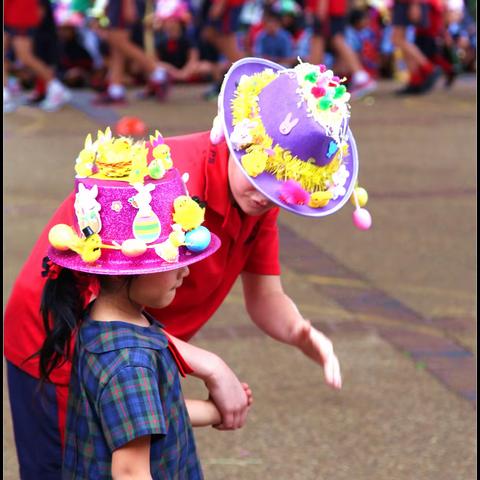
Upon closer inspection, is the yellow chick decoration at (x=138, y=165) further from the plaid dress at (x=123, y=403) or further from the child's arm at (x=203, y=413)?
the child's arm at (x=203, y=413)

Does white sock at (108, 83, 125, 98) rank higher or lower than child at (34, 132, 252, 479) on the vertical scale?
lower

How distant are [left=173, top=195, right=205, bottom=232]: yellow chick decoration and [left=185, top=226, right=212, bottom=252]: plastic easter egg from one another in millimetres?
13

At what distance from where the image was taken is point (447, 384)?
14.3 feet

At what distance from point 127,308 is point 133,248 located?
157 mm

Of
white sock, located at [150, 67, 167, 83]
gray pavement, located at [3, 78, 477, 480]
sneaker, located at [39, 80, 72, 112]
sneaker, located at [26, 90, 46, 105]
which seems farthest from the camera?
white sock, located at [150, 67, 167, 83]

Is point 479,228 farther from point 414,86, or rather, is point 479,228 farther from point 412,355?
point 414,86

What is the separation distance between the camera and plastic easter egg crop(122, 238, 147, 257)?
2.17 meters

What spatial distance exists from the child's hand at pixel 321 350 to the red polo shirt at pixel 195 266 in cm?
22

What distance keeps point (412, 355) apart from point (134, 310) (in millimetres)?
2551

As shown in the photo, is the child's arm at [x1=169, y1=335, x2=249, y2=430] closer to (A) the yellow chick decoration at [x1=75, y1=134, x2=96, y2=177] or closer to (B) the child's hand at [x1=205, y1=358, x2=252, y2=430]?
(B) the child's hand at [x1=205, y1=358, x2=252, y2=430]

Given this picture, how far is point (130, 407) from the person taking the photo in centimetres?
211

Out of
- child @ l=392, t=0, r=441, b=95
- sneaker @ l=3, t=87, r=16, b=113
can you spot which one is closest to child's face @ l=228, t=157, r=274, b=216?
sneaker @ l=3, t=87, r=16, b=113

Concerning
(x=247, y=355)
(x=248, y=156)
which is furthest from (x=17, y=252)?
(x=248, y=156)

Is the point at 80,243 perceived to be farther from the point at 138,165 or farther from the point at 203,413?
the point at 203,413
